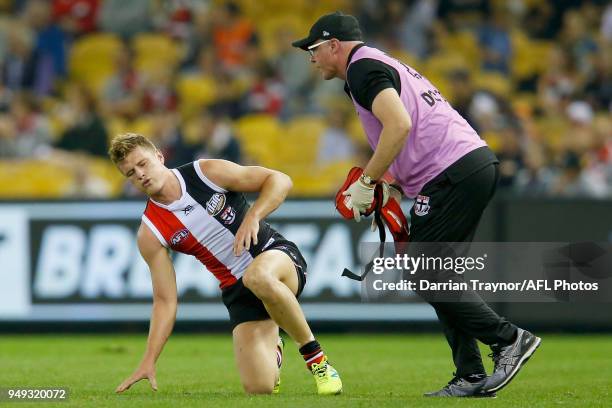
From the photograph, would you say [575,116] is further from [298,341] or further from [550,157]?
[298,341]

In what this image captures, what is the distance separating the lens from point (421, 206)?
735 cm

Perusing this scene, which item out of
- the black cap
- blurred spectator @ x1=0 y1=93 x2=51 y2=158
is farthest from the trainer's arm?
blurred spectator @ x1=0 y1=93 x2=51 y2=158

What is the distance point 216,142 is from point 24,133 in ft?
10.9

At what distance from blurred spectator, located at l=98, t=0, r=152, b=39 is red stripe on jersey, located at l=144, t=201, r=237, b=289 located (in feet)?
40.4

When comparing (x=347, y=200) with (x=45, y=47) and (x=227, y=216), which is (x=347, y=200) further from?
(x=45, y=47)

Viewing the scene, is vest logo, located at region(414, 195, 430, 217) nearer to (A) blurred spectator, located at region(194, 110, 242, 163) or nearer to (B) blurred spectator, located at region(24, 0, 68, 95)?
(A) blurred spectator, located at region(194, 110, 242, 163)

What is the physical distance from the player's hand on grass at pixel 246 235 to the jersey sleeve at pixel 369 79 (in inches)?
41.5

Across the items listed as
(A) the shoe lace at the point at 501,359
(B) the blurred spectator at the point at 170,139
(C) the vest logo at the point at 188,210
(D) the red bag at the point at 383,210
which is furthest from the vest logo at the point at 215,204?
(B) the blurred spectator at the point at 170,139

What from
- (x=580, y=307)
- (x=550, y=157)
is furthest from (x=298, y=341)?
(x=550, y=157)

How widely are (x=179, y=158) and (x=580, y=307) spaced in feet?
18.9

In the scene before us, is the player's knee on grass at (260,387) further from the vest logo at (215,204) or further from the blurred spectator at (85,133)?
the blurred spectator at (85,133)

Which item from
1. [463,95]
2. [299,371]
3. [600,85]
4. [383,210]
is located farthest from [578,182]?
[383,210]

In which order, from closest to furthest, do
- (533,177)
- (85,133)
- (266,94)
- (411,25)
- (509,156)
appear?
(533,177) → (509,156) → (85,133) → (266,94) → (411,25)

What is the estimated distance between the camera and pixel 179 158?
631 inches
